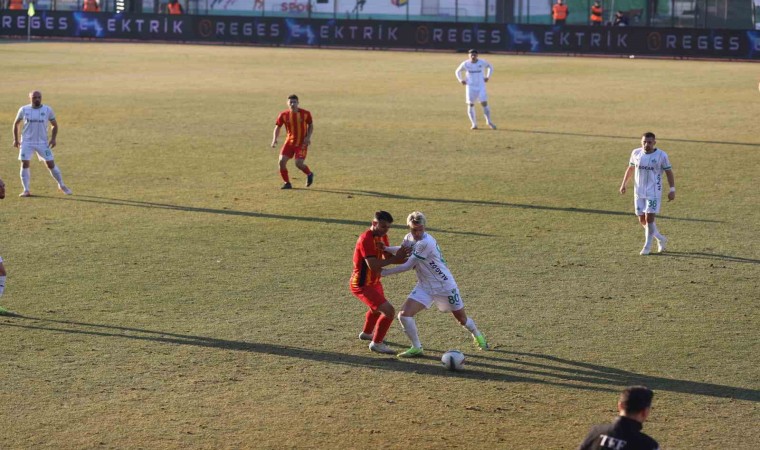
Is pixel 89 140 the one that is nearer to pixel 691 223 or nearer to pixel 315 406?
pixel 691 223

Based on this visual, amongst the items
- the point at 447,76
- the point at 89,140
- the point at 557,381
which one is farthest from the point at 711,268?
the point at 447,76

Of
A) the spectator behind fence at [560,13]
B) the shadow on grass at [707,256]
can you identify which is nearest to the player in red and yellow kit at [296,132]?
the shadow on grass at [707,256]

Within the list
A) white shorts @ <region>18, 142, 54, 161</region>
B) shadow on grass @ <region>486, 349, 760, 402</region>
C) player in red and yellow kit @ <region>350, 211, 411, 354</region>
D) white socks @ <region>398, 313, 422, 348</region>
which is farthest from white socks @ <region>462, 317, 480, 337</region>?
white shorts @ <region>18, 142, 54, 161</region>

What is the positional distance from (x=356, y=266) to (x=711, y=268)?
6812 millimetres

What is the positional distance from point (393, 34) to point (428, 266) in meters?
50.8

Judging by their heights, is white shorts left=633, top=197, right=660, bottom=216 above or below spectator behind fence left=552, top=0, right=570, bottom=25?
below

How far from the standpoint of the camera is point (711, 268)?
54.6ft

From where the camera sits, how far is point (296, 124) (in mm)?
22672

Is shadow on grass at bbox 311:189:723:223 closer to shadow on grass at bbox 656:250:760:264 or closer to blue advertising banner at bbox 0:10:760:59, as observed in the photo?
shadow on grass at bbox 656:250:760:264

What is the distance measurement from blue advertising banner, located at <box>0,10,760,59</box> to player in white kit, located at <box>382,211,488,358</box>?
47.2 m

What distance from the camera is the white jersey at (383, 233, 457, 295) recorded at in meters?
12.0

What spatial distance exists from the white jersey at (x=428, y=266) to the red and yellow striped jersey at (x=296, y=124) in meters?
10.9

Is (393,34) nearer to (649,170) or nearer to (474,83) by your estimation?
(474,83)

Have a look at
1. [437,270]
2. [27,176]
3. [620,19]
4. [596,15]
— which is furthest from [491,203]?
[620,19]
